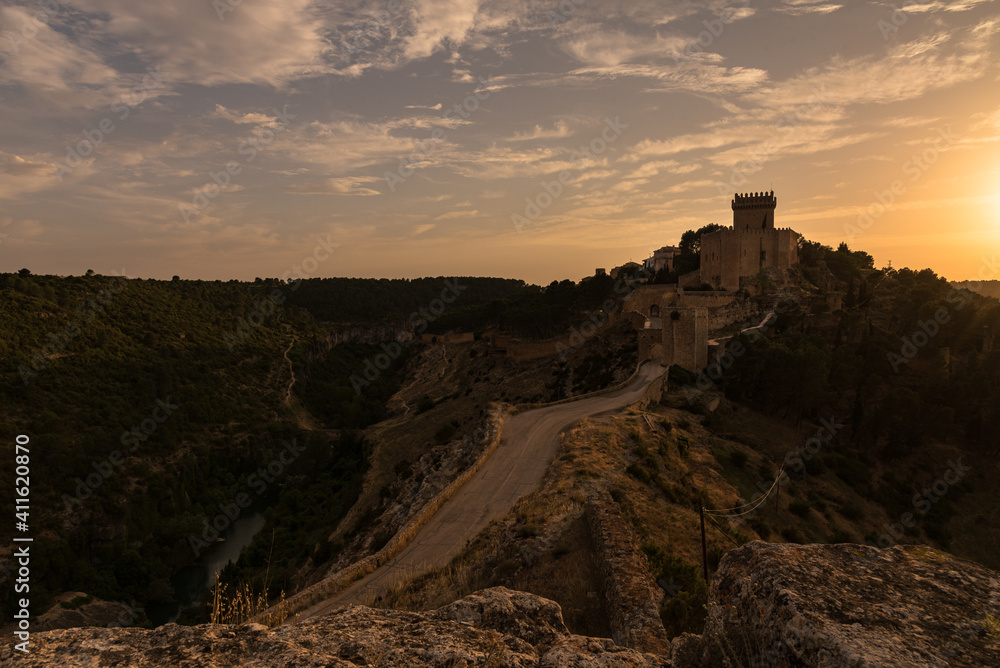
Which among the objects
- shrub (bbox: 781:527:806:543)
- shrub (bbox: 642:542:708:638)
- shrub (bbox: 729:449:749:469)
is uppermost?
shrub (bbox: 642:542:708:638)

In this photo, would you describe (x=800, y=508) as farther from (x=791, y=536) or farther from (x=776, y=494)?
(x=791, y=536)

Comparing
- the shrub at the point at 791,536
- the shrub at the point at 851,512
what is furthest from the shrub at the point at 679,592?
the shrub at the point at 851,512

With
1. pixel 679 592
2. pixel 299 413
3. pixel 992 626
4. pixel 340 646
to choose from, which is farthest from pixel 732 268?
pixel 299 413

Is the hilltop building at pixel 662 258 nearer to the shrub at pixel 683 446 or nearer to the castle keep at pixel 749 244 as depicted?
the castle keep at pixel 749 244

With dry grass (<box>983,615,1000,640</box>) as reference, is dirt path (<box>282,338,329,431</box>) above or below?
below

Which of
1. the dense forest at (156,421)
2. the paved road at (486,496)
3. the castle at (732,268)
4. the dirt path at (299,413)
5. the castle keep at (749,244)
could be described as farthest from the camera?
the dirt path at (299,413)

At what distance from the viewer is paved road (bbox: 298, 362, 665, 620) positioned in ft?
35.5

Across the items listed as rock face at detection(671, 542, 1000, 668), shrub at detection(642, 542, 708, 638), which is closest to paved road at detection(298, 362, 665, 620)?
shrub at detection(642, 542, 708, 638)

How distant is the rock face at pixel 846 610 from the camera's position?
227cm

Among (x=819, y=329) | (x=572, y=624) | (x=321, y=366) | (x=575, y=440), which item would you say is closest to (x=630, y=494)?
(x=575, y=440)

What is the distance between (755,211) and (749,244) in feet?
11.4

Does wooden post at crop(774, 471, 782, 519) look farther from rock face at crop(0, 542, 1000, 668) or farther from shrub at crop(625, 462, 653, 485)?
rock face at crop(0, 542, 1000, 668)

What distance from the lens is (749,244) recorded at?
46.3m

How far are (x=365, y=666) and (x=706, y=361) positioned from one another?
30804 mm
